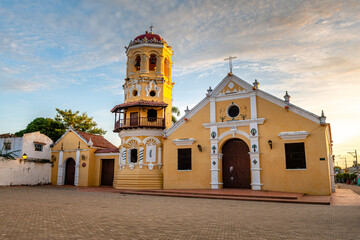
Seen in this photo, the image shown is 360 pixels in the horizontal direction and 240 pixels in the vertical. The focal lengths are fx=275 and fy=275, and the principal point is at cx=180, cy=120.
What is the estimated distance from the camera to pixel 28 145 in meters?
27.8

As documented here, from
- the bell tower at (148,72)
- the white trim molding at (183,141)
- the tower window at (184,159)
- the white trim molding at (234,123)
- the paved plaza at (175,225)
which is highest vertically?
the bell tower at (148,72)

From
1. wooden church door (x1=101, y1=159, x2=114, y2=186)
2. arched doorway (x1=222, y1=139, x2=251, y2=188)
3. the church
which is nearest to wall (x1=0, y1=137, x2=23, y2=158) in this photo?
the church

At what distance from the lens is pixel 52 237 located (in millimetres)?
5867

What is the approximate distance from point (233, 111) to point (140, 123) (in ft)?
25.0

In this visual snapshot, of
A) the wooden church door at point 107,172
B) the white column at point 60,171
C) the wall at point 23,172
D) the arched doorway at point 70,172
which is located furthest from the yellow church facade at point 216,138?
the wall at point 23,172

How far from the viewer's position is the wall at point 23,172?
2491 centimetres

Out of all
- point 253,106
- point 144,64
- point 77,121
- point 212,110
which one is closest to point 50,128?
point 77,121

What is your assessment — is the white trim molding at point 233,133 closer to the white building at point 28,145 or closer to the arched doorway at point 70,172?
the arched doorway at point 70,172

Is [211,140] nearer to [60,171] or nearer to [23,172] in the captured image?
[60,171]

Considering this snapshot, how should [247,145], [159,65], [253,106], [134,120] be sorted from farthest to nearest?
1. [159,65]
2. [134,120]
3. [247,145]
4. [253,106]

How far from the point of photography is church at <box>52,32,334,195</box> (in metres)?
17.0

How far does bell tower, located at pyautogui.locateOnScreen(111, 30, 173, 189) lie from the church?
0.08 m

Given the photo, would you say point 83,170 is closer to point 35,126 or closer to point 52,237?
point 35,126

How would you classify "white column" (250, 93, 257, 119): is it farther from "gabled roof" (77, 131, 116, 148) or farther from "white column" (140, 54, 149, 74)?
"gabled roof" (77, 131, 116, 148)
